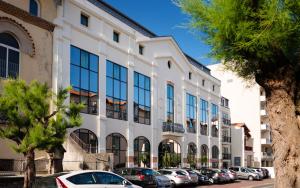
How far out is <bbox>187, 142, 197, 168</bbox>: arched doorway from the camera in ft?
163

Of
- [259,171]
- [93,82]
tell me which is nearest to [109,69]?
[93,82]

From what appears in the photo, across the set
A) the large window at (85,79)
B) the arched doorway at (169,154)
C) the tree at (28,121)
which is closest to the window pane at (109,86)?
the large window at (85,79)

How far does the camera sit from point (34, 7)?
1126 inches

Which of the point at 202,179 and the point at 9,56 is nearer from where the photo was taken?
the point at 9,56

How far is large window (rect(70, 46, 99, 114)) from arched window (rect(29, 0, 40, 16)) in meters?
4.20

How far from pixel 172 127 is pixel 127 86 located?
863 cm

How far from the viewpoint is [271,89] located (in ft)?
26.1

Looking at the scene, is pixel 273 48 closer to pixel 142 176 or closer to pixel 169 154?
pixel 142 176

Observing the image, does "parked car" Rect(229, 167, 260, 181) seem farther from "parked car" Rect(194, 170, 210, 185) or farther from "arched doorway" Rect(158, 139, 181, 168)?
"parked car" Rect(194, 170, 210, 185)

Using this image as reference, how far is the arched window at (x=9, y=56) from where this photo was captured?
25.8 metres

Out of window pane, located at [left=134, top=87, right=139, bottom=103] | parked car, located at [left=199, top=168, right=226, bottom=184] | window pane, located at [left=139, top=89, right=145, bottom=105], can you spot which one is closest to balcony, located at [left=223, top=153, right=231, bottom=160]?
parked car, located at [left=199, top=168, right=226, bottom=184]

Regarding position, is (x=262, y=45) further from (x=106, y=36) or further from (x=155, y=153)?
(x=155, y=153)

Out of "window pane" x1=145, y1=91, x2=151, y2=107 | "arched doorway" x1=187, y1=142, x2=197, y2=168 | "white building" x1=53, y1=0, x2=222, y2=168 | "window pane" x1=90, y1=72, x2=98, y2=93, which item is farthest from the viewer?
"arched doorway" x1=187, y1=142, x2=197, y2=168

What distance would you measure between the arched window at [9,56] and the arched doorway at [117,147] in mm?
10948
